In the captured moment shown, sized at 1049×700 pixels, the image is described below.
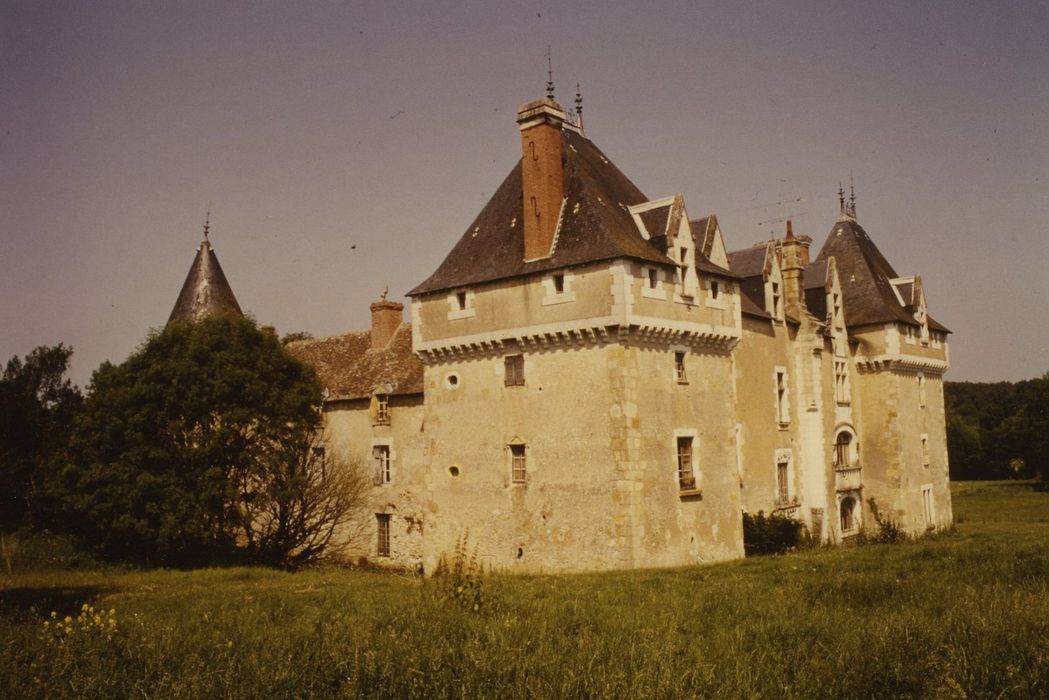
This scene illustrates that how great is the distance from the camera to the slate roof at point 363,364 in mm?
26328

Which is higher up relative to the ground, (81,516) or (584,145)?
(584,145)

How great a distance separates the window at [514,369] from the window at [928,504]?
63.6ft

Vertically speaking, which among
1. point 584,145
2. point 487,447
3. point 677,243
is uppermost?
point 584,145

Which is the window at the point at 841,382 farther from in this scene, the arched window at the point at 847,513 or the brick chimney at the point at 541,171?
the brick chimney at the point at 541,171

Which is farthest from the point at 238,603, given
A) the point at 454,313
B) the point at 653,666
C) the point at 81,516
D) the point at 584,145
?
the point at 584,145

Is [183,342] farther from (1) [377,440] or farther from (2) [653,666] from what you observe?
(2) [653,666]

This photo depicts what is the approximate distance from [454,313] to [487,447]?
3.59m

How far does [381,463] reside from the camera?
86.1 feet

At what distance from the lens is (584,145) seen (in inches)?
954

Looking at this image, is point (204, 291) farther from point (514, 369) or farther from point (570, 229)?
point (570, 229)

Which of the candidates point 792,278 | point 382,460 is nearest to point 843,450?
point 792,278

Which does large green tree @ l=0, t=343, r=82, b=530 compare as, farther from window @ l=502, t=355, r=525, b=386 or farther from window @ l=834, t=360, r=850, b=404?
A: window @ l=834, t=360, r=850, b=404

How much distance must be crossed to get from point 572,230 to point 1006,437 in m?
66.0

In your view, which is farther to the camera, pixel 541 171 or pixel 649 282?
pixel 541 171
